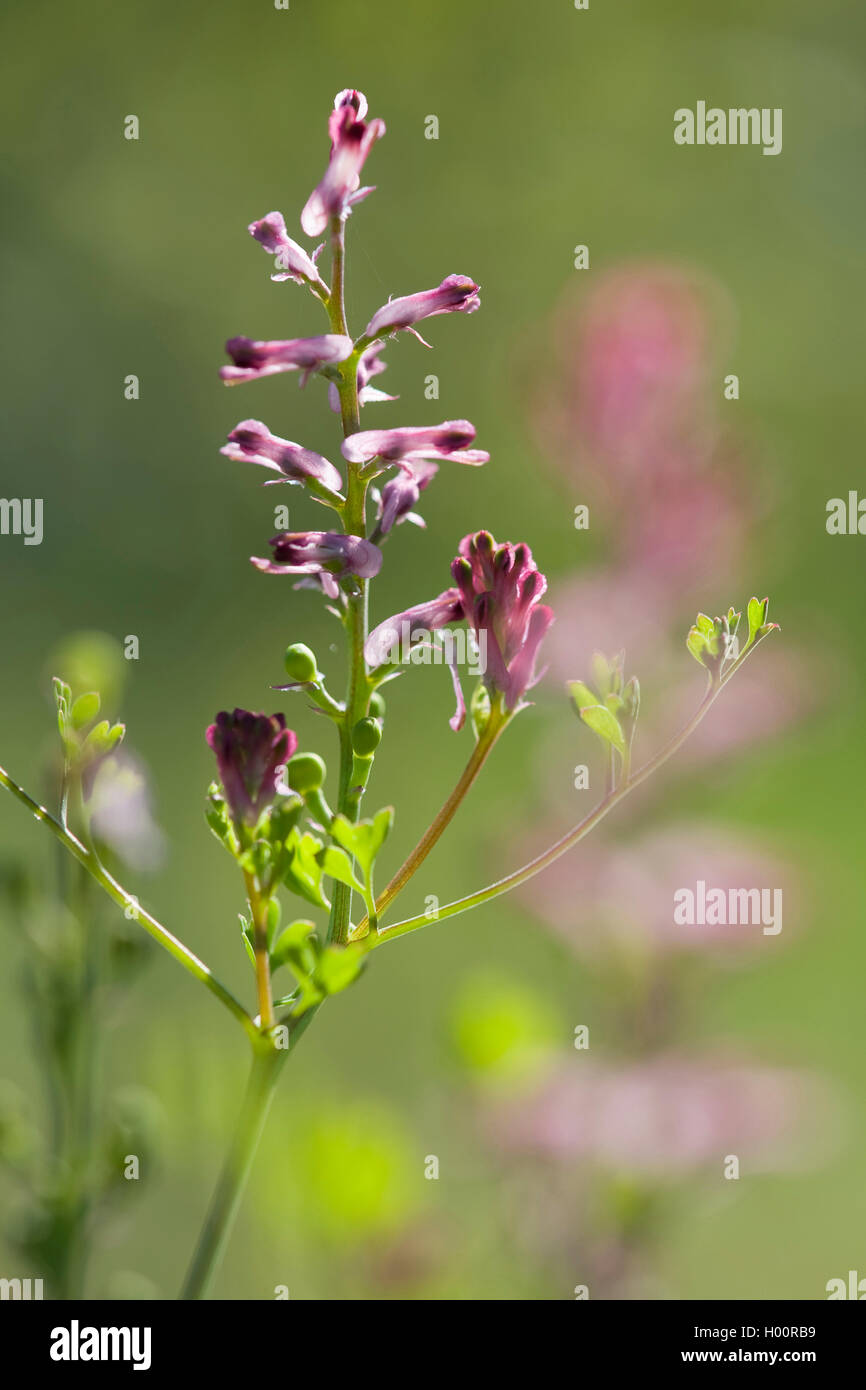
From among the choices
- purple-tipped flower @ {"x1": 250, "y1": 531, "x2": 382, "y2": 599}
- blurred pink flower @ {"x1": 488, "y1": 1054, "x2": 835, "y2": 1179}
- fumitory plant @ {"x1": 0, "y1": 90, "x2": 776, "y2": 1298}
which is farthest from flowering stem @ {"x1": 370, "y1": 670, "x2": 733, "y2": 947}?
blurred pink flower @ {"x1": 488, "y1": 1054, "x2": 835, "y2": 1179}

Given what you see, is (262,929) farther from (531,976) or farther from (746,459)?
(531,976)

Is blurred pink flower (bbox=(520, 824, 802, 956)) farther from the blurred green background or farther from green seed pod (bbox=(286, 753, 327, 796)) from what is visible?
green seed pod (bbox=(286, 753, 327, 796))

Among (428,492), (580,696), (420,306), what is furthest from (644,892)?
(428,492)

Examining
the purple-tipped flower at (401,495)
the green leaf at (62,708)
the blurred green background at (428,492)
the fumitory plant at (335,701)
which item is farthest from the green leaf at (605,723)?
the blurred green background at (428,492)

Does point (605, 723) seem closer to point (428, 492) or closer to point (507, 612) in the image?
point (507, 612)

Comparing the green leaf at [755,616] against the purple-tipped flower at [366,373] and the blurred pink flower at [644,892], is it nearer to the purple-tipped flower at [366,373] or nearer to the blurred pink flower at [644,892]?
the purple-tipped flower at [366,373]

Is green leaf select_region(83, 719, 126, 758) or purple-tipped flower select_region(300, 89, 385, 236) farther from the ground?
purple-tipped flower select_region(300, 89, 385, 236)
